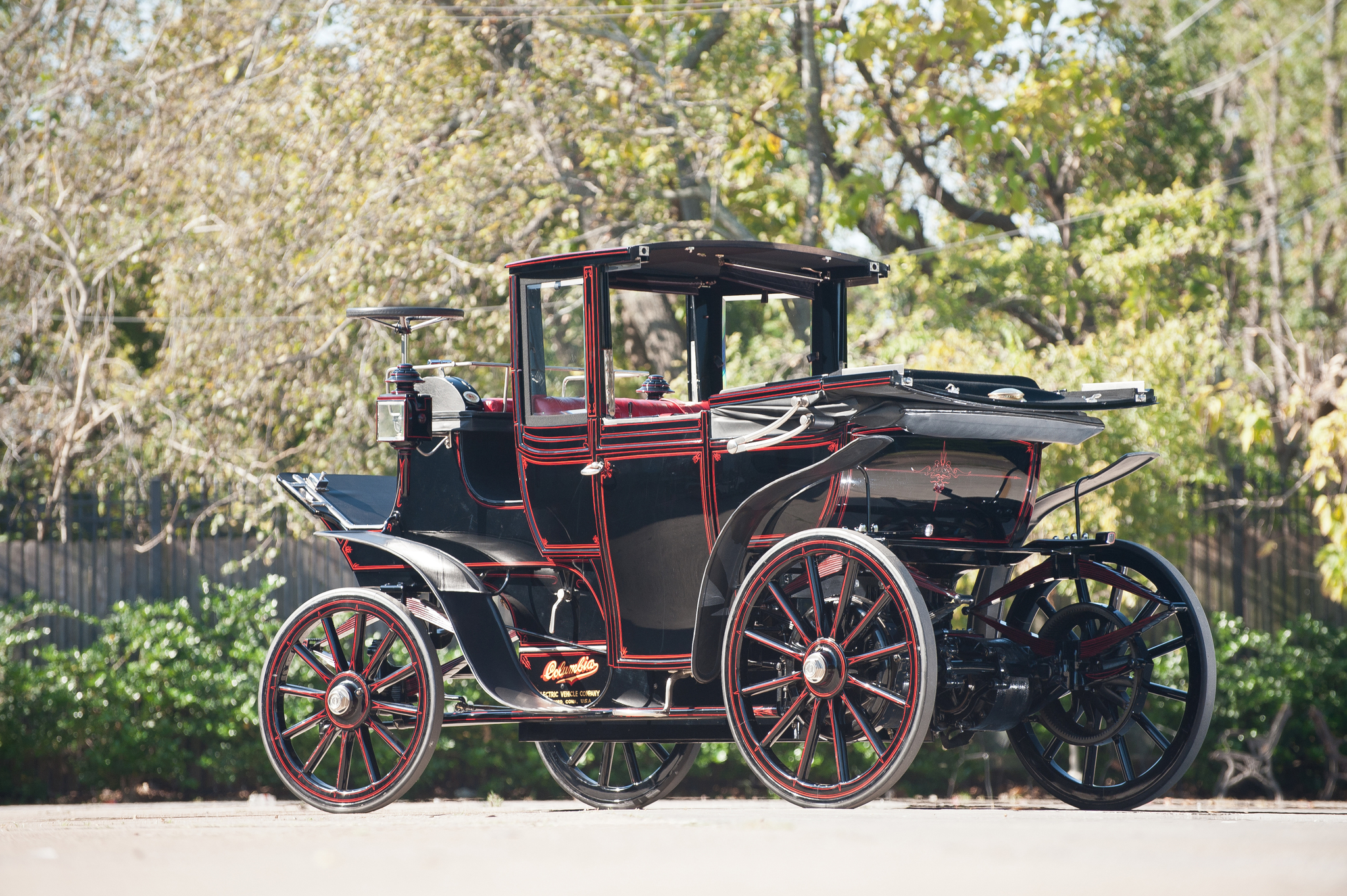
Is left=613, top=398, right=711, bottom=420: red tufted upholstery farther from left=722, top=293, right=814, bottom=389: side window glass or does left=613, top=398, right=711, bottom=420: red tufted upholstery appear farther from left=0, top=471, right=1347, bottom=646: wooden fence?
left=0, top=471, right=1347, bottom=646: wooden fence

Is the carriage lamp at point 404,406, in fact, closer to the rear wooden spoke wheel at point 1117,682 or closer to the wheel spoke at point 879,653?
the wheel spoke at point 879,653

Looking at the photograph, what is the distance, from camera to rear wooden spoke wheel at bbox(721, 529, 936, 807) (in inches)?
206

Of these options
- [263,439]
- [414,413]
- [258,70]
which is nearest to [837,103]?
[258,70]

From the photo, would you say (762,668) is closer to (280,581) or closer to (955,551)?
(955,551)

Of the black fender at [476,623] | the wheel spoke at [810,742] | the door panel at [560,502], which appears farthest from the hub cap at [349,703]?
the wheel spoke at [810,742]

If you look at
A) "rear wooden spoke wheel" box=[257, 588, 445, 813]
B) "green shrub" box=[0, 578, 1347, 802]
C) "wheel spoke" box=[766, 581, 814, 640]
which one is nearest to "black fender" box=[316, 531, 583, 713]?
"rear wooden spoke wheel" box=[257, 588, 445, 813]

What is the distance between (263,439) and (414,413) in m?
6.18

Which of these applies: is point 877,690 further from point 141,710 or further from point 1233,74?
point 1233,74

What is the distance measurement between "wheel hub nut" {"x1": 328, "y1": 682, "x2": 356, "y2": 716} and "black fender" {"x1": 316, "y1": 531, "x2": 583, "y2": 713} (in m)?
0.61

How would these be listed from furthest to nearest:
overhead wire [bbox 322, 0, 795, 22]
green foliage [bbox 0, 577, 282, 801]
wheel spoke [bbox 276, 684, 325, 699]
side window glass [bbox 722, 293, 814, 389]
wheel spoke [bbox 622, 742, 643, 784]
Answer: overhead wire [bbox 322, 0, 795, 22], side window glass [bbox 722, 293, 814, 389], green foliage [bbox 0, 577, 282, 801], wheel spoke [bbox 622, 742, 643, 784], wheel spoke [bbox 276, 684, 325, 699]

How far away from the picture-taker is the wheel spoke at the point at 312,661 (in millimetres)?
6977

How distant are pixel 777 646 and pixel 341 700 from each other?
2.29m

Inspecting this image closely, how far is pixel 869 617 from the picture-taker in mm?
5395

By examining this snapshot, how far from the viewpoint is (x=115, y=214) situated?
1324cm
